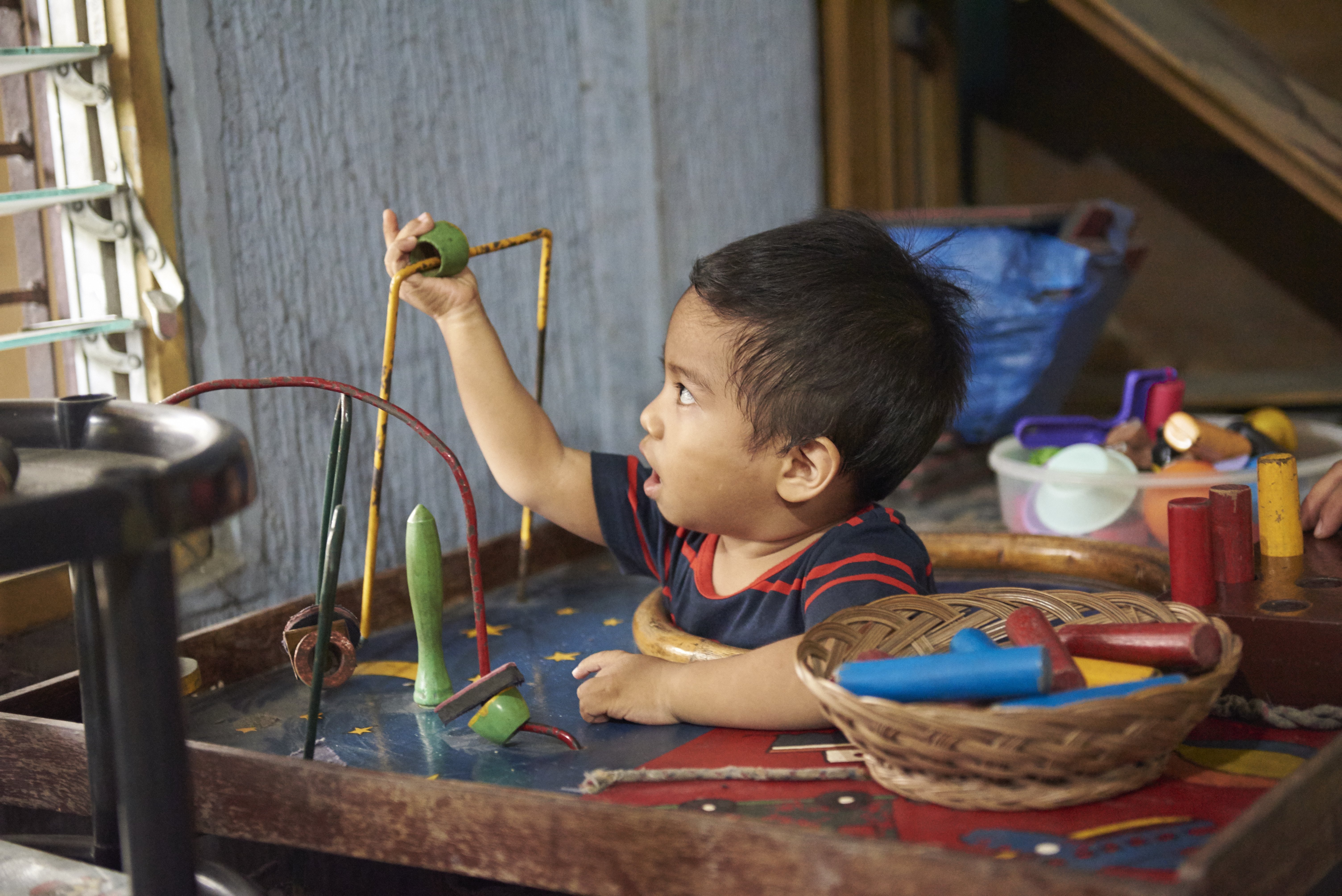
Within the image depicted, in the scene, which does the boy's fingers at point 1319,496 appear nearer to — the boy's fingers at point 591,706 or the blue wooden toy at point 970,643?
the blue wooden toy at point 970,643

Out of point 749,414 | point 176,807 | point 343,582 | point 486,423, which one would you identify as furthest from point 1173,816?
point 343,582

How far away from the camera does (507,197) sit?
1.56m

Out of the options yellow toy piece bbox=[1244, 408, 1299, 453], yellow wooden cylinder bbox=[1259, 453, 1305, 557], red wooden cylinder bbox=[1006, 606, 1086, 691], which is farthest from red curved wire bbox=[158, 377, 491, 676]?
yellow toy piece bbox=[1244, 408, 1299, 453]

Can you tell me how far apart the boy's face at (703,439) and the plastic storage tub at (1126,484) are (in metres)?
0.52

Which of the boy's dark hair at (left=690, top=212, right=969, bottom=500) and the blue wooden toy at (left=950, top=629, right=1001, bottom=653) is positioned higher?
the boy's dark hair at (left=690, top=212, right=969, bottom=500)

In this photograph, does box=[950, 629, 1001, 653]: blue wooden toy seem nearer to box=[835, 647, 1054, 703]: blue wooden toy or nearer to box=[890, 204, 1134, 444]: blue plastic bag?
box=[835, 647, 1054, 703]: blue wooden toy

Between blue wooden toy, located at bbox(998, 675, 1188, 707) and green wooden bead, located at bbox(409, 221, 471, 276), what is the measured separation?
618mm

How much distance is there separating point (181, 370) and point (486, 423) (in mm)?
309

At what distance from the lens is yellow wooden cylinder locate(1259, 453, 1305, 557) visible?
3.43 ft

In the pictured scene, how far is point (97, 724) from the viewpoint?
0.75 metres

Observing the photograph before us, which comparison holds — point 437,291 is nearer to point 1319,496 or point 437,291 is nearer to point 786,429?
point 786,429

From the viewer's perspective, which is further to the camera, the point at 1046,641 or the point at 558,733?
the point at 558,733

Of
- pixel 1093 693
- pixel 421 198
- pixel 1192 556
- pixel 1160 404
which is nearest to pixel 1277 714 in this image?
pixel 1192 556

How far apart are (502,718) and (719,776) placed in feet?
0.60
